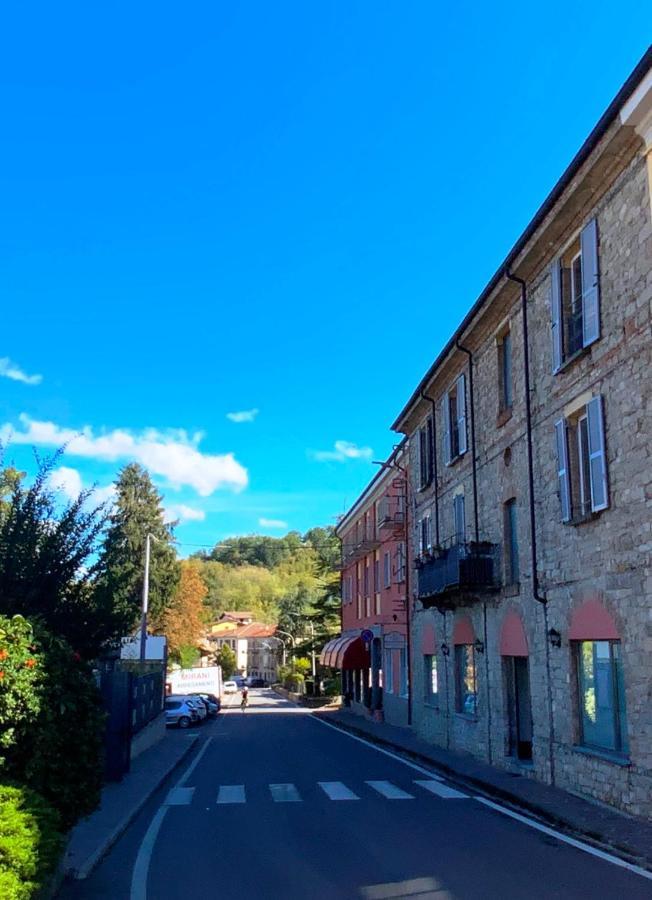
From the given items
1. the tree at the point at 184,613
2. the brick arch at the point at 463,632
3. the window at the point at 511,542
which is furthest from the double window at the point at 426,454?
the tree at the point at 184,613

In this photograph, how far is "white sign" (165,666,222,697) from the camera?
49219 mm

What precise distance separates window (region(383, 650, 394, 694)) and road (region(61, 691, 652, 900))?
16297 millimetres

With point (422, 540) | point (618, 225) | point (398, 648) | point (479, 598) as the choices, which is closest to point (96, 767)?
point (618, 225)

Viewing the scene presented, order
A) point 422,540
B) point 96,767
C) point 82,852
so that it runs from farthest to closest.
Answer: point 422,540, point 82,852, point 96,767

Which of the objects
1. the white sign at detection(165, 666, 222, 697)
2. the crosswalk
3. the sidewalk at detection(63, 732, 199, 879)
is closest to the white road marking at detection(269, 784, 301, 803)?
the crosswalk

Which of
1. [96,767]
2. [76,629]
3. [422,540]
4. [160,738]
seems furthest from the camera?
[160,738]

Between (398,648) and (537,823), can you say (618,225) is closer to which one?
(537,823)

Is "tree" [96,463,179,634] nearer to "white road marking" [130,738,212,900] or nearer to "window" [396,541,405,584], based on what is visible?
"window" [396,541,405,584]

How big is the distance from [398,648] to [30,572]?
20.8 m

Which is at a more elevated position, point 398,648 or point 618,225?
point 618,225

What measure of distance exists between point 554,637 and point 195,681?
127 feet

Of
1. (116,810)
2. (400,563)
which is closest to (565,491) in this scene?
(116,810)

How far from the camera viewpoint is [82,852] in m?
9.30

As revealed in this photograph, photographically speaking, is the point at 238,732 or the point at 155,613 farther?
the point at 155,613
